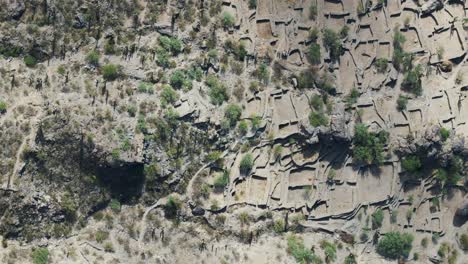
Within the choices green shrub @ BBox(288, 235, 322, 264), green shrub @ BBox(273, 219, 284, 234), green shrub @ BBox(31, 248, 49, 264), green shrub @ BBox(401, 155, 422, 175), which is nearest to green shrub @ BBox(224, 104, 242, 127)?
green shrub @ BBox(273, 219, 284, 234)

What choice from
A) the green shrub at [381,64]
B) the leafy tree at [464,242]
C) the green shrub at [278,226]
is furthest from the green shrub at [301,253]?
the green shrub at [381,64]

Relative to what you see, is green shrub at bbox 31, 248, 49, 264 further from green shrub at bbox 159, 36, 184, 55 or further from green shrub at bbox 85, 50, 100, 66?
green shrub at bbox 159, 36, 184, 55

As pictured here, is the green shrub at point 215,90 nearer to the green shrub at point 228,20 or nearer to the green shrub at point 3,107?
the green shrub at point 228,20

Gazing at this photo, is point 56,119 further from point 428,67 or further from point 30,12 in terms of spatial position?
point 428,67

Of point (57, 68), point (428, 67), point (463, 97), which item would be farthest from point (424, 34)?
point (57, 68)

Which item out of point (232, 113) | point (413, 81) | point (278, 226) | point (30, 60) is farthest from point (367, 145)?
point (30, 60)

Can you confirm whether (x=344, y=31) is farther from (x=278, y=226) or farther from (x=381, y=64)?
(x=278, y=226)
